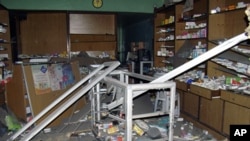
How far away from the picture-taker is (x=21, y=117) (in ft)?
11.4

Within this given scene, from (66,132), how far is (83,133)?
23 cm

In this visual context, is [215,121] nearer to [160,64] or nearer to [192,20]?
[192,20]

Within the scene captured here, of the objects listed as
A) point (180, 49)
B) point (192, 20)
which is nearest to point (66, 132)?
point (180, 49)

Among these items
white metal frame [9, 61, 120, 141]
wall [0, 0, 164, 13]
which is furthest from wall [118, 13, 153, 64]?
white metal frame [9, 61, 120, 141]

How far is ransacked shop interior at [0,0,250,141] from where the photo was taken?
7.58 feet

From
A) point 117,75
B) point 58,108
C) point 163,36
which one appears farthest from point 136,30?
point 58,108

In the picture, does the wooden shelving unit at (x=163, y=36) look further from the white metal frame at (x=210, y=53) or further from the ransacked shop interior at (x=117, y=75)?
the white metal frame at (x=210, y=53)

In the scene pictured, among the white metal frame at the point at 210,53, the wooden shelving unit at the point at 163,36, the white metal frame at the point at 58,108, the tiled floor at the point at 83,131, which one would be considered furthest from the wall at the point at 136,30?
the white metal frame at the point at 210,53

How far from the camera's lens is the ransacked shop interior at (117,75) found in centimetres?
231

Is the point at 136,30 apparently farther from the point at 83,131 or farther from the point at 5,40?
the point at 83,131

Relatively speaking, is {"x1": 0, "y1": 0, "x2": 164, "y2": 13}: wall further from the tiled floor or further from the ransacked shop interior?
the tiled floor

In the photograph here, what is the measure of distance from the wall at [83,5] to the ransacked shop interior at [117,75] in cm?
2

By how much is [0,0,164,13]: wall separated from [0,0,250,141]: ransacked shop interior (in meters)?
0.02

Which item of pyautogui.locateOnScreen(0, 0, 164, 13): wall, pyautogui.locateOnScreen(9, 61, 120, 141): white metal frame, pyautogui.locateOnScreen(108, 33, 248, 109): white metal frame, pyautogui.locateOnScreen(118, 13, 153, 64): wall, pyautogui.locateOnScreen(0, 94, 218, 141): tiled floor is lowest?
pyautogui.locateOnScreen(0, 94, 218, 141): tiled floor
